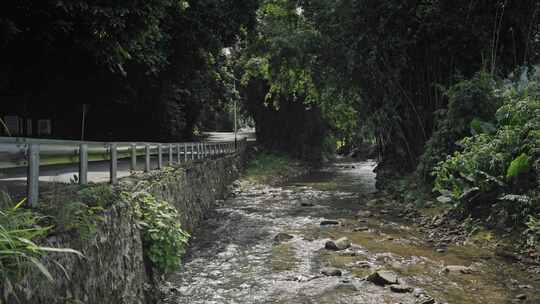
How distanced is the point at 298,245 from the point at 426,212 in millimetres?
5214

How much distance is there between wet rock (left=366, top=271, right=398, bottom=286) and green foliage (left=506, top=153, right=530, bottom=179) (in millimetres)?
4290

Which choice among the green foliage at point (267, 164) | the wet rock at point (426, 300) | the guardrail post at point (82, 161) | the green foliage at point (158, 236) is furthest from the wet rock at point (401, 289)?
the green foliage at point (267, 164)

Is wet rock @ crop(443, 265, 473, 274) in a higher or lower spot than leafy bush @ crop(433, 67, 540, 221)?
lower

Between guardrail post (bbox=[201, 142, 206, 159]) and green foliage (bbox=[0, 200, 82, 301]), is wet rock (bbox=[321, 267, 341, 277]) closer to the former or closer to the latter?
green foliage (bbox=[0, 200, 82, 301])

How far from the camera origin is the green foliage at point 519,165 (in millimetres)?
10094

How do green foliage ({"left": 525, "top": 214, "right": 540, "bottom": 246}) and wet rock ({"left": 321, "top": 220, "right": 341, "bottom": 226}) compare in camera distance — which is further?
wet rock ({"left": 321, "top": 220, "right": 341, "bottom": 226})

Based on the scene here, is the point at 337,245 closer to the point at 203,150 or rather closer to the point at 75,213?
the point at 75,213

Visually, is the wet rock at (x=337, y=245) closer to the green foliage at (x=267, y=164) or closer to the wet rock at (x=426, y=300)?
the wet rock at (x=426, y=300)

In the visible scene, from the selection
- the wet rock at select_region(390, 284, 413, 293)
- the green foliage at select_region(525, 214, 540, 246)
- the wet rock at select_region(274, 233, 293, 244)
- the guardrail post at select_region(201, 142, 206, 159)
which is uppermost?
the guardrail post at select_region(201, 142, 206, 159)

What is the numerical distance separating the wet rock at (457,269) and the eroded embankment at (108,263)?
5654mm

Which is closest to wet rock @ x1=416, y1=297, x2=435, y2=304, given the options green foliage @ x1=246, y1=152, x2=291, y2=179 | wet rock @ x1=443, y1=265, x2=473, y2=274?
wet rock @ x1=443, y1=265, x2=473, y2=274

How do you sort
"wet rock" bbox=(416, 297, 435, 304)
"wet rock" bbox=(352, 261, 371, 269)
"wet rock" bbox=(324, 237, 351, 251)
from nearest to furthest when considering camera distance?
"wet rock" bbox=(416, 297, 435, 304), "wet rock" bbox=(352, 261, 371, 269), "wet rock" bbox=(324, 237, 351, 251)

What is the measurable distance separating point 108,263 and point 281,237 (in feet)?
22.4

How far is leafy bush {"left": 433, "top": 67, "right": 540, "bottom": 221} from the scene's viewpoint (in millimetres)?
10102
